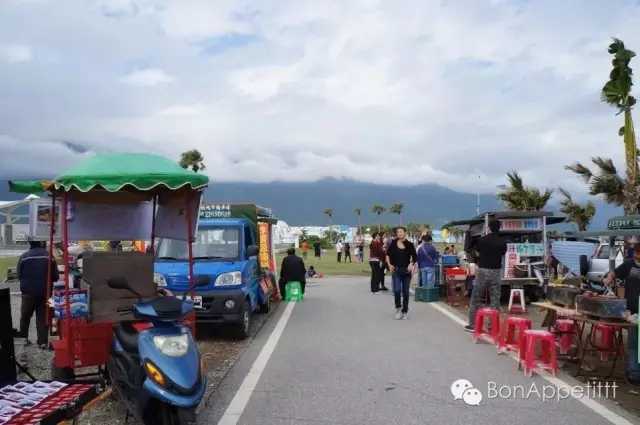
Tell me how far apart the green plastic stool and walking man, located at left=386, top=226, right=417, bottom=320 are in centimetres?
452

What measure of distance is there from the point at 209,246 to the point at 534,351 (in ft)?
20.0

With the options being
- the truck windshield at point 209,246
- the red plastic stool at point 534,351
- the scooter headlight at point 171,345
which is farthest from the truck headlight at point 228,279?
the scooter headlight at point 171,345

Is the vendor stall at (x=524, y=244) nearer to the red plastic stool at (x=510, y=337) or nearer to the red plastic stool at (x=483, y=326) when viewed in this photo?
the red plastic stool at (x=483, y=326)

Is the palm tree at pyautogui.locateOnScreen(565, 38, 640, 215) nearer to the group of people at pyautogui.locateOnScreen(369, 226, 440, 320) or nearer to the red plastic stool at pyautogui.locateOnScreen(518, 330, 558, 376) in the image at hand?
the group of people at pyautogui.locateOnScreen(369, 226, 440, 320)

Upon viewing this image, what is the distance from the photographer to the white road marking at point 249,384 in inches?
223

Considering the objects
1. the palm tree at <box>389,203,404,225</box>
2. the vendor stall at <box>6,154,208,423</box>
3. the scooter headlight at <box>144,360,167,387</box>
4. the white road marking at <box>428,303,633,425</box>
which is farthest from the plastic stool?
the palm tree at <box>389,203,404,225</box>

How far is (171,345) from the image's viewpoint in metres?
4.95

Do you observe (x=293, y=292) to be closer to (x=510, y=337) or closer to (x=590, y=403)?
(x=510, y=337)

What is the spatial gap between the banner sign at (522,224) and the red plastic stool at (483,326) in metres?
5.65

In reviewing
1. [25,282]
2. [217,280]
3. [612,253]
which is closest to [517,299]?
[612,253]

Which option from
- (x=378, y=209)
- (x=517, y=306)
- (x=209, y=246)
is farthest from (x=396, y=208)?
(x=209, y=246)

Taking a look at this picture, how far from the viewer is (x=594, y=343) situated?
9195 millimetres

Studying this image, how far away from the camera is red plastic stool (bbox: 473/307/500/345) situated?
9.27 m

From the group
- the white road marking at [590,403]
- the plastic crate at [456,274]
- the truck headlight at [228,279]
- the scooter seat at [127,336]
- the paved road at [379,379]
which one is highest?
the truck headlight at [228,279]
